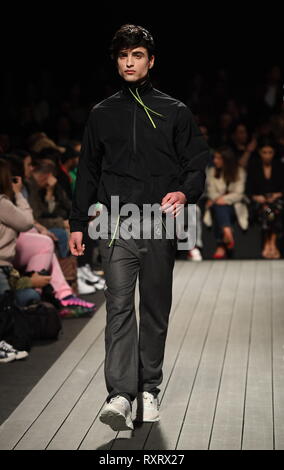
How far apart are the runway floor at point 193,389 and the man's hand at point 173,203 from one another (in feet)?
2.58

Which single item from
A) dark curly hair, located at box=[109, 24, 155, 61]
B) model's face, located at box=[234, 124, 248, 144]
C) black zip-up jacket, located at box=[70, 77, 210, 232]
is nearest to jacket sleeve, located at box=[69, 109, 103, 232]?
black zip-up jacket, located at box=[70, 77, 210, 232]

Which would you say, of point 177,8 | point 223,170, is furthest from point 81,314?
point 177,8

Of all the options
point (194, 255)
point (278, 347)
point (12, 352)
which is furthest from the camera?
point (194, 255)

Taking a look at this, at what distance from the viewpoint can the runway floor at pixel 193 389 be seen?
327 centimetres

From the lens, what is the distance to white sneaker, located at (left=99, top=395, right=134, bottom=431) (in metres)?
3.15

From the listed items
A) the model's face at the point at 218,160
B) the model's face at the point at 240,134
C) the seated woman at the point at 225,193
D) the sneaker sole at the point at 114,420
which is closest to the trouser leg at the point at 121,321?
the sneaker sole at the point at 114,420

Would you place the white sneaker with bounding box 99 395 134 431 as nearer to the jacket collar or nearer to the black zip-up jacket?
the black zip-up jacket

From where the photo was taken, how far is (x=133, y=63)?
3.25 metres

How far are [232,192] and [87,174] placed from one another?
4979 mm

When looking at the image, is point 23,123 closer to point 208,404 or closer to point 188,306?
point 188,306

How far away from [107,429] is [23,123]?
264 inches

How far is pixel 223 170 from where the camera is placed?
816 cm

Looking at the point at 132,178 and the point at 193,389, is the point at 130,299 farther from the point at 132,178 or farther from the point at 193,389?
the point at 193,389

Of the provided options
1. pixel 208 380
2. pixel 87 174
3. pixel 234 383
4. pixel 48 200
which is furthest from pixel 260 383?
pixel 48 200
